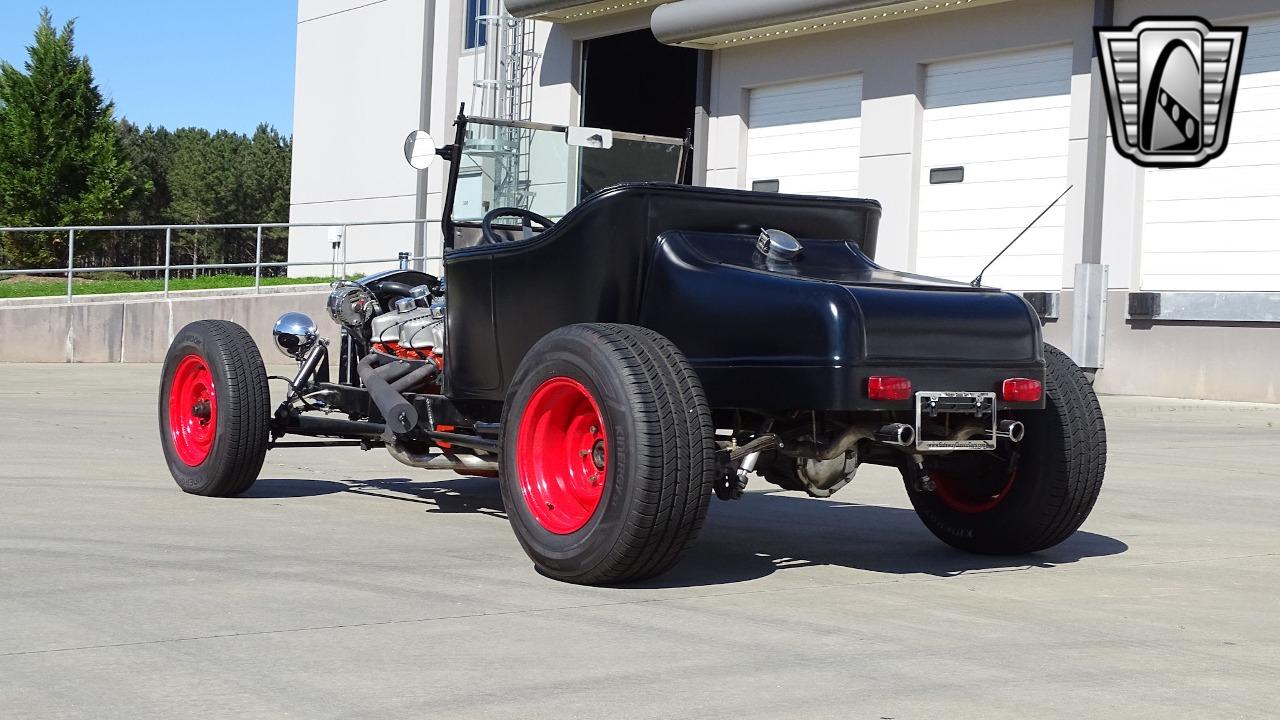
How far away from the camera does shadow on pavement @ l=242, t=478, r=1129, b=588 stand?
19.0ft

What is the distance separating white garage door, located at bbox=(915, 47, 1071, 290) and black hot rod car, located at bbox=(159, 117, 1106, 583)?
40.2 ft

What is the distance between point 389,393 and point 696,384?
223cm

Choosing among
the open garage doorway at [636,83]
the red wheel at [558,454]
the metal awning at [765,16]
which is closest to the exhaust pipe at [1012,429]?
the red wheel at [558,454]

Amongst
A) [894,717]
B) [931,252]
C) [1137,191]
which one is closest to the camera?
[894,717]

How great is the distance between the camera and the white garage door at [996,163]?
18.0 meters

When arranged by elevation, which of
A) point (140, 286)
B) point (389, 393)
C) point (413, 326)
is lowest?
point (389, 393)

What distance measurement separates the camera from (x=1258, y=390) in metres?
16.1

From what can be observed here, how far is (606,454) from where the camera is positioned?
5.04 m

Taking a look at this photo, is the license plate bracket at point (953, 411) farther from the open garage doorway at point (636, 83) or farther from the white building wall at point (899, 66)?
the open garage doorway at point (636, 83)

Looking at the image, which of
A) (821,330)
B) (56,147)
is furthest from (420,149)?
(56,147)

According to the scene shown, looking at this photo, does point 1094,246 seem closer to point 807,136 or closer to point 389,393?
point 807,136

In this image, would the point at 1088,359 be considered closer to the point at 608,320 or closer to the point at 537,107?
the point at 537,107

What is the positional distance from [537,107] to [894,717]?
22.3 metres

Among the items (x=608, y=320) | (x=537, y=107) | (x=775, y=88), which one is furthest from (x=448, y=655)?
(x=537, y=107)
